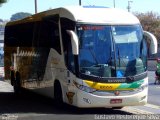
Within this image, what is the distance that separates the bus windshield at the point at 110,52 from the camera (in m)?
14.5

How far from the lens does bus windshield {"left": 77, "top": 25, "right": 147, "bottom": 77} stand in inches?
571

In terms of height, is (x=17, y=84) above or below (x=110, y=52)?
below

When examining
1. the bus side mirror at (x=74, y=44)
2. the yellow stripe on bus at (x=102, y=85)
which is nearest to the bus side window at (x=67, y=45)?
the bus side mirror at (x=74, y=44)

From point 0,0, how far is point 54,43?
3257 millimetres

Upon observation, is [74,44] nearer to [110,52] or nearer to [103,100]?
[110,52]

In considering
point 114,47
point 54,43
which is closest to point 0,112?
point 54,43

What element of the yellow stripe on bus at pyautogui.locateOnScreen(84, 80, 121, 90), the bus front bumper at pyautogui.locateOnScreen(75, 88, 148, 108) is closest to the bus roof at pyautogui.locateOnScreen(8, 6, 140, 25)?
the yellow stripe on bus at pyautogui.locateOnScreen(84, 80, 121, 90)

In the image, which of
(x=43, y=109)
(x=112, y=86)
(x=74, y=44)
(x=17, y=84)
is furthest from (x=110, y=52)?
(x=17, y=84)

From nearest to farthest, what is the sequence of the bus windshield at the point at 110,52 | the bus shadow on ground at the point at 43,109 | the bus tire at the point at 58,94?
1. the bus windshield at the point at 110,52
2. the bus shadow on ground at the point at 43,109
3. the bus tire at the point at 58,94

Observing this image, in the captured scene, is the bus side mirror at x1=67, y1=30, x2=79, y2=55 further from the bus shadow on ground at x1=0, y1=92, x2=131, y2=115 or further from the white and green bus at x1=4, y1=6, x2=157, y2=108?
the bus shadow on ground at x1=0, y1=92, x2=131, y2=115

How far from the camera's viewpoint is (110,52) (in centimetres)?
1466

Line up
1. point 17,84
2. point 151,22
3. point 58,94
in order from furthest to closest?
point 151,22, point 17,84, point 58,94

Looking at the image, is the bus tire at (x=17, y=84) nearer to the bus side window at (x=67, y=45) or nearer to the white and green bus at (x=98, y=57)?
the white and green bus at (x=98, y=57)

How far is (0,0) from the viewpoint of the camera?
18.3m
